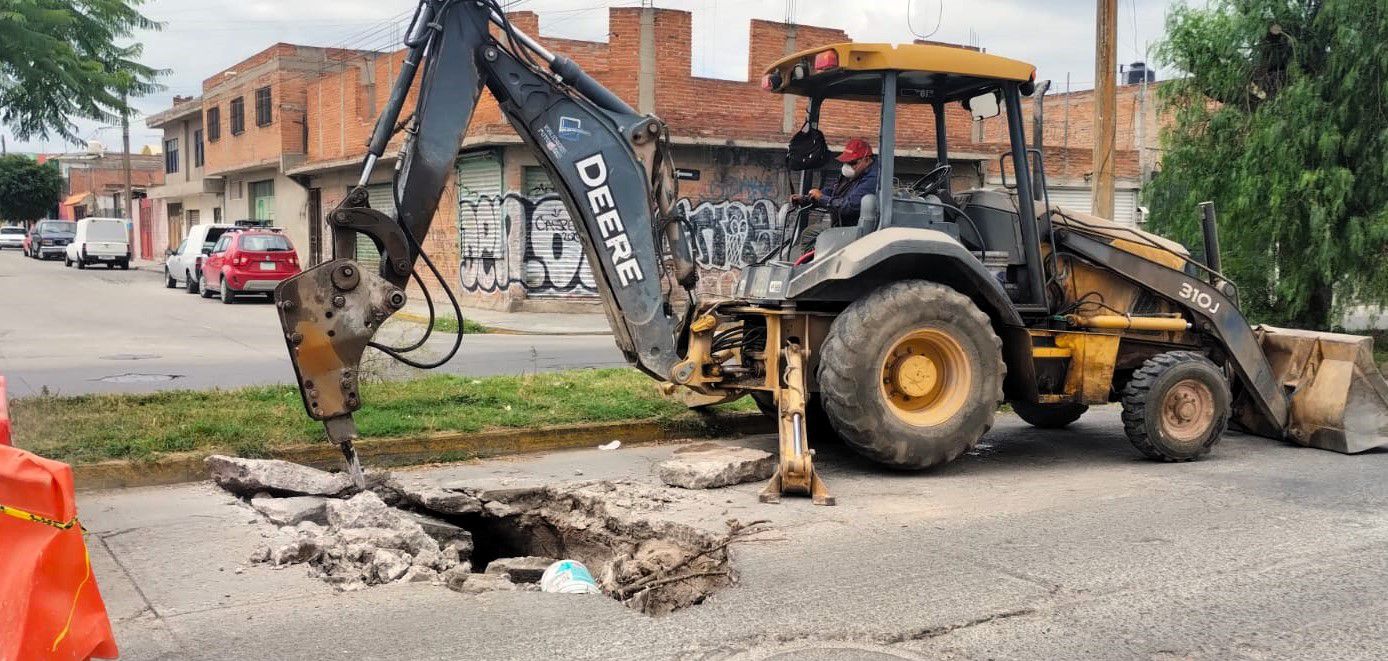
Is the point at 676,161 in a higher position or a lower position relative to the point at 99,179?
lower

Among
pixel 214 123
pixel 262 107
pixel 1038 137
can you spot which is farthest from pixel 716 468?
pixel 214 123

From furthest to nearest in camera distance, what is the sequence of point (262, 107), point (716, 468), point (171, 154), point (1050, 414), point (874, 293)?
1. point (171, 154)
2. point (262, 107)
3. point (1050, 414)
4. point (874, 293)
5. point (716, 468)

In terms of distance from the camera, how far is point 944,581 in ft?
17.7

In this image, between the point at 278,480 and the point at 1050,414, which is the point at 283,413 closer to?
the point at 278,480

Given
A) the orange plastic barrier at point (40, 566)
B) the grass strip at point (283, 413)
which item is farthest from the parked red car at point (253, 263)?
the orange plastic barrier at point (40, 566)

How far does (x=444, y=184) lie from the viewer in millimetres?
7055

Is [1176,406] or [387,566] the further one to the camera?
[1176,406]

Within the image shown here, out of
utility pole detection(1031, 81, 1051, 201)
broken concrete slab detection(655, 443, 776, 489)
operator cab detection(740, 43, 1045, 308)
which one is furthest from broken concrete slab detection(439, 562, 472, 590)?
utility pole detection(1031, 81, 1051, 201)

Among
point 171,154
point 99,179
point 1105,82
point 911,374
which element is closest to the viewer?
point 911,374

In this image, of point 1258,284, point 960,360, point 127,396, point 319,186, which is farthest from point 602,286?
point 319,186

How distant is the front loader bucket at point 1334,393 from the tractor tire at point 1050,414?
1.64 m

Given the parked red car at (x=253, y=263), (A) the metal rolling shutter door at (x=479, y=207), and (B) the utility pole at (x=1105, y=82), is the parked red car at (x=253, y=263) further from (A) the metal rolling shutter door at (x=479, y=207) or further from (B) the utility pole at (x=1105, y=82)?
(B) the utility pole at (x=1105, y=82)

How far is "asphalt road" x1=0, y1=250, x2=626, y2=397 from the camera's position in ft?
41.0

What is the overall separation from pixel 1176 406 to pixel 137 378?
1057 centimetres
